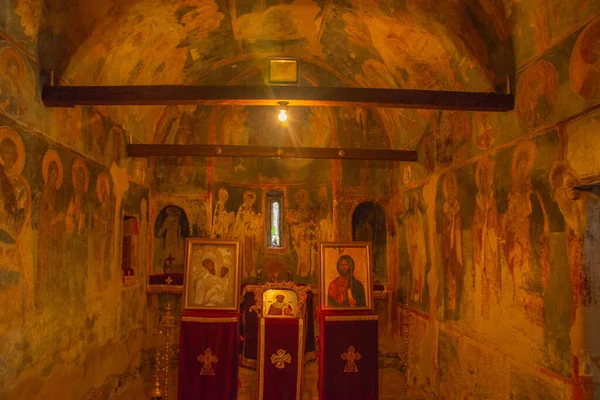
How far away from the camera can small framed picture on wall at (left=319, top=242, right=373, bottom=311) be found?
888 cm

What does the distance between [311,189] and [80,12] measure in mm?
8521

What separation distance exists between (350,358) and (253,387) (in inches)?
113

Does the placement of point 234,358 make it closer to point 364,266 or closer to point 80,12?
point 364,266

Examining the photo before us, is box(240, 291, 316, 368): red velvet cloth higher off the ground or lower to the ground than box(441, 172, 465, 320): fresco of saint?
lower

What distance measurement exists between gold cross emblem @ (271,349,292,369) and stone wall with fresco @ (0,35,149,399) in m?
3.33

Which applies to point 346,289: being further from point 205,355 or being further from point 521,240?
point 521,240

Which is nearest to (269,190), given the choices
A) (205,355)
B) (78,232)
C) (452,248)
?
(452,248)

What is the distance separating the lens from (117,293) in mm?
10195

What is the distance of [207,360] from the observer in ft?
27.5

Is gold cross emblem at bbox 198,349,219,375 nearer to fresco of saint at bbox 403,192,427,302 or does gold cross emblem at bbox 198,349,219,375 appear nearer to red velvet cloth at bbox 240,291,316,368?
red velvet cloth at bbox 240,291,316,368

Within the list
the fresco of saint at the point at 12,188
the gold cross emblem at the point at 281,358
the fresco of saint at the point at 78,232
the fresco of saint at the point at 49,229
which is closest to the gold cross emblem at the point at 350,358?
the gold cross emblem at the point at 281,358

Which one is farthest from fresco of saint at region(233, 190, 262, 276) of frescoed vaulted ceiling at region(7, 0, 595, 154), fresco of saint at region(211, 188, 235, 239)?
frescoed vaulted ceiling at region(7, 0, 595, 154)

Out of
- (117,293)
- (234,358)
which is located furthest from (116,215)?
(234,358)

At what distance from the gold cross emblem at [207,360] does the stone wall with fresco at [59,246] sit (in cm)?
207
